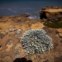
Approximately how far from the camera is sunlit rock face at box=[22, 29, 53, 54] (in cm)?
289

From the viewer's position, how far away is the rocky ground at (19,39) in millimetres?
2842

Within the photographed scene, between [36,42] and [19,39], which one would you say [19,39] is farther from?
[36,42]

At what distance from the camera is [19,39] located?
312 cm

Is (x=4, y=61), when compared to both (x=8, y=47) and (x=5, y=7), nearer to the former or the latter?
(x=8, y=47)

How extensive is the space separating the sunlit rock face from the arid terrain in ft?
0.21

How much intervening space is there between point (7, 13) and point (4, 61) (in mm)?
2507

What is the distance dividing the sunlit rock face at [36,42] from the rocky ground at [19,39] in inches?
2.4

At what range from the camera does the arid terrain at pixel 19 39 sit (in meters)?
2.84

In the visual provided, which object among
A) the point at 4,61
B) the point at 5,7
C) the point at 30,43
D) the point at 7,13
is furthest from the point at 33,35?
the point at 5,7

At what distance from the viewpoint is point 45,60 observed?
9.20 ft

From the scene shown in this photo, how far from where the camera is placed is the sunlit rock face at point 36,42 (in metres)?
2.89

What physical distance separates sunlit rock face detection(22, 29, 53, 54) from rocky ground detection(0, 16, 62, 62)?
0.20ft

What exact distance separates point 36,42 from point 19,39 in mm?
330

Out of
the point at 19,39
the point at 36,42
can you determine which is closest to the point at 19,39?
the point at 19,39
